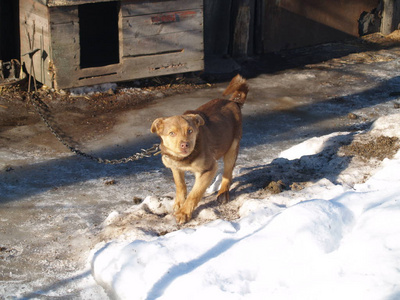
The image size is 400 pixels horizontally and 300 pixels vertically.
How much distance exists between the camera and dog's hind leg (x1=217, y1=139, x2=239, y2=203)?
598 cm

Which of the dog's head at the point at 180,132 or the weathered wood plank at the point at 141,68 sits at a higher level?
the dog's head at the point at 180,132

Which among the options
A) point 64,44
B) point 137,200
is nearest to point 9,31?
point 64,44

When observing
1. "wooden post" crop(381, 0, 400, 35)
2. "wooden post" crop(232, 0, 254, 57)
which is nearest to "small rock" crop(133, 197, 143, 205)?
"wooden post" crop(232, 0, 254, 57)

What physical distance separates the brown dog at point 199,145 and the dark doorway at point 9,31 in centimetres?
594

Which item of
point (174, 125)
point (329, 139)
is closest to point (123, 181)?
point (174, 125)

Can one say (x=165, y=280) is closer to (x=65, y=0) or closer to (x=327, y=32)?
(x=65, y=0)

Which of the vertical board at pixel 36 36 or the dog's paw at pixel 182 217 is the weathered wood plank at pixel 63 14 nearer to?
the vertical board at pixel 36 36

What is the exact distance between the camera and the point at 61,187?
23.0ft

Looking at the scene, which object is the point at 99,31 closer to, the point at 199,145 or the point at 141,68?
the point at 141,68

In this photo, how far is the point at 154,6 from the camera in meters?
10.1

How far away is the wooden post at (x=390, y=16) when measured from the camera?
46.1 ft

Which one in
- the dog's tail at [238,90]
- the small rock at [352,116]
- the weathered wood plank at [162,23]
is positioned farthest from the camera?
the weathered wood plank at [162,23]

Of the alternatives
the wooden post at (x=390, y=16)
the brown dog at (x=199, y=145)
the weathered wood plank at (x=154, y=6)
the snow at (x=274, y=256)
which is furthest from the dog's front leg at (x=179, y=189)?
the wooden post at (x=390, y=16)

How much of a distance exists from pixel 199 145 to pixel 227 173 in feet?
2.46
